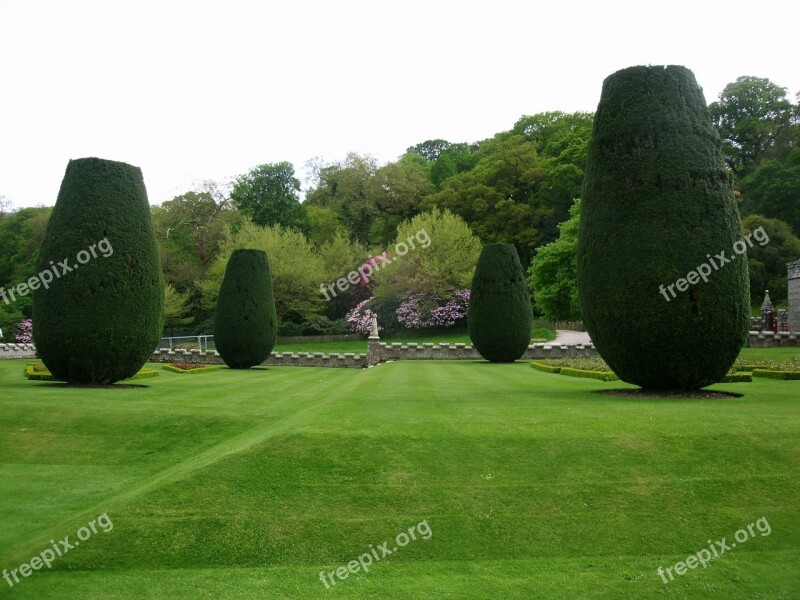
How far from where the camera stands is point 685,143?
1284cm

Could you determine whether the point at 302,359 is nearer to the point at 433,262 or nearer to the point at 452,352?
the point at 452,352

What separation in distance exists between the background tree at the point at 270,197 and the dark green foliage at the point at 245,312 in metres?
33.6

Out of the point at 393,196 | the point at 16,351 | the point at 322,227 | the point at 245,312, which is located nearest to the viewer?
the point at 245,312

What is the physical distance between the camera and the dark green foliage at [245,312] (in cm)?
2877

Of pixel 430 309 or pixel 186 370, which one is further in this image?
pixel 430 309

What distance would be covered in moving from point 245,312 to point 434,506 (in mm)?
22955

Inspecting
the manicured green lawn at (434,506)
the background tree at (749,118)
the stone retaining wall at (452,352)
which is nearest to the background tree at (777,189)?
the background tree at (749,118)

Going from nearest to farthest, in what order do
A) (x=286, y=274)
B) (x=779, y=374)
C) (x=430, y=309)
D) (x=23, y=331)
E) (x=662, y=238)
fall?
(x=662, y=238) → (x=779, y=374) → (x=23, y=331) → (x=430, y=309) → (x=286, y=274)

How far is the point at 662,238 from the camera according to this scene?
1262cm

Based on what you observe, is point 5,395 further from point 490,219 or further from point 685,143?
point 490,219

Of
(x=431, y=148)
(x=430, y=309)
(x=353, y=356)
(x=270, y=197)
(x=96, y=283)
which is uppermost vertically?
(x=431, y=148)

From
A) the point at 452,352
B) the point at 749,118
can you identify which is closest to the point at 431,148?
the point at 749,118

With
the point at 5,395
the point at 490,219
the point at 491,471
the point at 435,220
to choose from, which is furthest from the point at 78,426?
the point at 490,219

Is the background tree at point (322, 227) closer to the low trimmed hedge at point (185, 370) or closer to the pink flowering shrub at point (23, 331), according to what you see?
the pink flowering shrub at point (23, 331)
